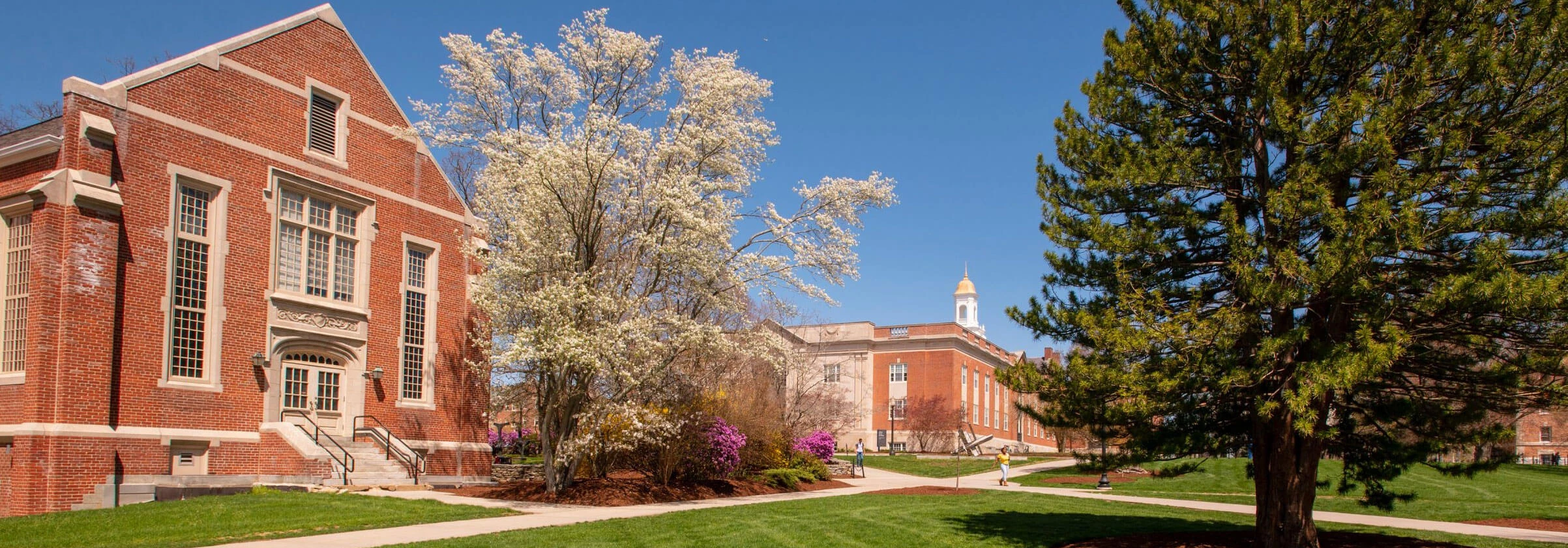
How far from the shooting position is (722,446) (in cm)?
2455

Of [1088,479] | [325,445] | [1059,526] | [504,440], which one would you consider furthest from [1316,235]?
[504,440]

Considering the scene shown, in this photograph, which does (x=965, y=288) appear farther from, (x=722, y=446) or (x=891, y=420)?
(x=722, y=446)

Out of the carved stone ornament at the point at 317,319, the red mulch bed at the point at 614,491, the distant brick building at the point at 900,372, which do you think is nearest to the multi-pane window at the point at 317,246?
the carved stone ornament at the point at 317,319

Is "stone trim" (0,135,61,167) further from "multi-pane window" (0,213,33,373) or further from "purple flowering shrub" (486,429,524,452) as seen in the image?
"purple flowering shrub" (486,429,524,452)

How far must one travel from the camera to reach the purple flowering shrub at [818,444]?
32.7m

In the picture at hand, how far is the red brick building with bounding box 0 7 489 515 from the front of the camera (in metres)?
17.9

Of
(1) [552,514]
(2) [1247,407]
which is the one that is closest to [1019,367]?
(2) [1247,407]

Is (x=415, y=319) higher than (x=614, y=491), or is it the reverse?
(x=415, y=319)

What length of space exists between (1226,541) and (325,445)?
18.3 metres

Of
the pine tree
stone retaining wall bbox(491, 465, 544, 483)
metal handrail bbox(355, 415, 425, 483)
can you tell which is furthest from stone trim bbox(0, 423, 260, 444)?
the pine tree

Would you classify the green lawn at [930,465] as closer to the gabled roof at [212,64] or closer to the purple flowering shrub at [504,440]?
the purple flowering shrub at [504,440]

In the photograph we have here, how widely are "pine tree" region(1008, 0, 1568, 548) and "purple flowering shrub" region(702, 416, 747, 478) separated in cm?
1240

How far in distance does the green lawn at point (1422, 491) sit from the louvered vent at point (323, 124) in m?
18.2

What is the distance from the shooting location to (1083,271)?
42.3ft
